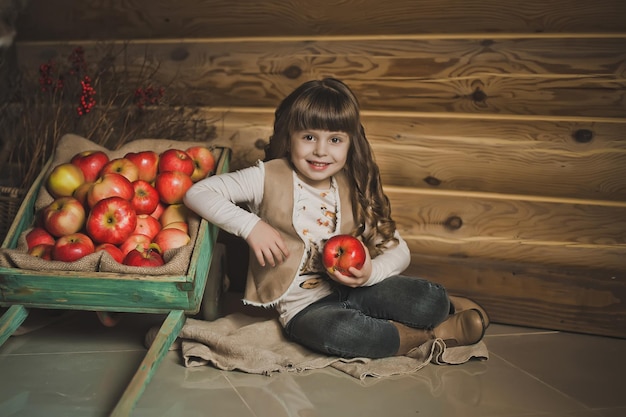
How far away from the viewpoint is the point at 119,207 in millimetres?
2299

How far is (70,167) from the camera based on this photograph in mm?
2508

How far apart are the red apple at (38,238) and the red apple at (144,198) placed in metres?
0.32

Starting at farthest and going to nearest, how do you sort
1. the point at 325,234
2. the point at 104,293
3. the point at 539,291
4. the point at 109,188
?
the point at 539,291 → the point at 325,234 → the point at 109,188 → the point at 104,293

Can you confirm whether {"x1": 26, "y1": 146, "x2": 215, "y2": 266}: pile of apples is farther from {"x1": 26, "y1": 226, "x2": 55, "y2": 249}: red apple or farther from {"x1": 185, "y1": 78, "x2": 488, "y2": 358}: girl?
{"x1": 185, "y1": 78, "x2": 488, "y2": 358}: girl

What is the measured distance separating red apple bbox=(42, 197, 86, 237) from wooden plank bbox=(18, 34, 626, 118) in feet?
3.07

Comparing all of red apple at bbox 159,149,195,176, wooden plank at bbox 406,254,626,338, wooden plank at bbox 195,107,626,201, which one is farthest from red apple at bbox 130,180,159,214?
wooden plank at bbox 406,254,626,338

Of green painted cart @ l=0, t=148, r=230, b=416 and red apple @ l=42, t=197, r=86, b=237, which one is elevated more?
red apple @ l=42, t=197, r=86, b=237

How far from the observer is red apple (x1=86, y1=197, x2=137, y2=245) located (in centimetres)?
229

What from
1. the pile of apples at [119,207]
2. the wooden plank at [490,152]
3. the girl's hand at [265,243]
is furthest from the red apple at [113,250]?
the wooden plank at [490,152]

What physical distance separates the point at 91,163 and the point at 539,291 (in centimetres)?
197

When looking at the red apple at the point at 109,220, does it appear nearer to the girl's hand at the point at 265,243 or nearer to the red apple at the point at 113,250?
the red apple at the point at 113,250

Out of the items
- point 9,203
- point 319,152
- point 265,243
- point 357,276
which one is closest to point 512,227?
point 357,276

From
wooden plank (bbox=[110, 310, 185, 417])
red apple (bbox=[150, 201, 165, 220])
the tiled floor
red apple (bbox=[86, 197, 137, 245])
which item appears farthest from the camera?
red apple (bbox=[150, 201, 165, 220])

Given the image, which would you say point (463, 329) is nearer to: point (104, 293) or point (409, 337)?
point (409, 337)
